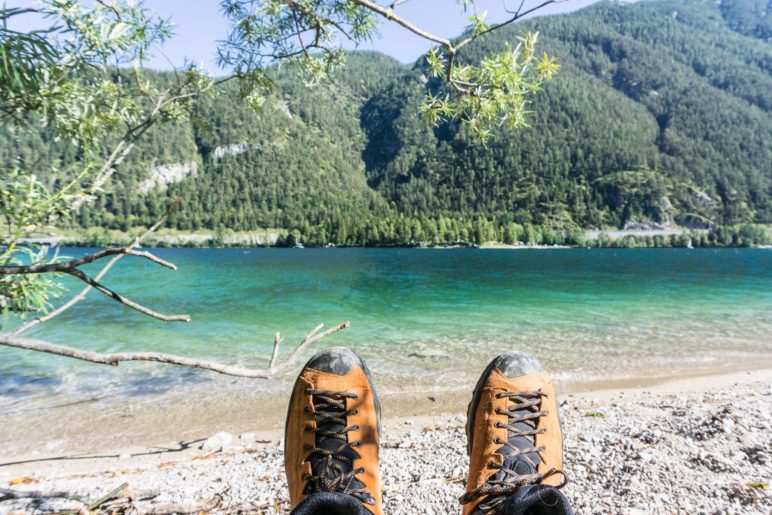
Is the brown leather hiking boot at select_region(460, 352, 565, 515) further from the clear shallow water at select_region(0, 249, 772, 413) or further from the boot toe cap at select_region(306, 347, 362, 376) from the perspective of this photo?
the clear shallow water at select_region(0, 249, 772, 413)

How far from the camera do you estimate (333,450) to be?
2.70 meters

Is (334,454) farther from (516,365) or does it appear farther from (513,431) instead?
(516,365)

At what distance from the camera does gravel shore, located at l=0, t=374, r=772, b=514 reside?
111 inches

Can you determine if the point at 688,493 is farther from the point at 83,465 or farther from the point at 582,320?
the point at 582,320

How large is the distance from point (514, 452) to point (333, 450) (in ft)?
3.85

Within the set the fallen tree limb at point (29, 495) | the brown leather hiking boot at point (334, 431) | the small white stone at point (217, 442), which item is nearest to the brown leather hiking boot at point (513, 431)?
the brown leather hiking boot at point (334, 431)

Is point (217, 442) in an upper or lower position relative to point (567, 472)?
lower

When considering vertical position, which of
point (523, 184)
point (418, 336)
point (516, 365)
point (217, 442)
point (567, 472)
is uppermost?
point (523, 184)

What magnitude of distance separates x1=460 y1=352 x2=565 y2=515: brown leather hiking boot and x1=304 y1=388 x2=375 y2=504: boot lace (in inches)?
27.5

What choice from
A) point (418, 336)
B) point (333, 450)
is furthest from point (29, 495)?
point (418, 336)

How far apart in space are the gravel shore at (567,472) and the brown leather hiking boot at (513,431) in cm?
44

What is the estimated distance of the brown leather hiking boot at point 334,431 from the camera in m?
2.55

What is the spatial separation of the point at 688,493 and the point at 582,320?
1319cm

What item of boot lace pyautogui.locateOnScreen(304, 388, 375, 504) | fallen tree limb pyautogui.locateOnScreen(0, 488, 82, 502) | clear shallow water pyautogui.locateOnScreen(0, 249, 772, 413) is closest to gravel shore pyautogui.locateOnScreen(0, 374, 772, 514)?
fallen tree limb pyautogui.locateOnScreen(0, 488, 82, 502)
